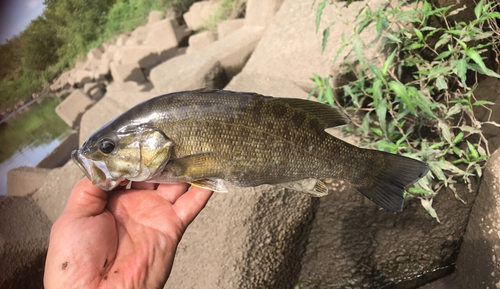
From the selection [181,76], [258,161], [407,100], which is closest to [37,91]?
[181,76]

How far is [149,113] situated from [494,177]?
282 centimetres

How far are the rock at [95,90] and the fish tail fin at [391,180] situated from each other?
10.2m

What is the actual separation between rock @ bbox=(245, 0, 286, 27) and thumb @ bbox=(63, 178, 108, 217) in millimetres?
4553

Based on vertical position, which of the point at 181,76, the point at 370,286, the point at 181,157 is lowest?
the point at 370,286

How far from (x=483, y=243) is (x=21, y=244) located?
198 inches

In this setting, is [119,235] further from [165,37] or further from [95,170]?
[165,37]

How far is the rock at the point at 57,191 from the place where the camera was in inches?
167

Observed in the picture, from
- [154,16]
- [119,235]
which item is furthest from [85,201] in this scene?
[154,16]

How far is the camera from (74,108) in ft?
27.5

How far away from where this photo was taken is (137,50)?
28.4 feet

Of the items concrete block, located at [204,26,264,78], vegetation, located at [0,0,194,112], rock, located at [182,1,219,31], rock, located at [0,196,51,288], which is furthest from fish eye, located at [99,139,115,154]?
rock, located at [182,1,219,31]

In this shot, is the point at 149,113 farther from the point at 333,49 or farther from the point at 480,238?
the point at 480,238

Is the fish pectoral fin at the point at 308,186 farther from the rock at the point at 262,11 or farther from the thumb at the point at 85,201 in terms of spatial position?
the rock at the point at 262,11

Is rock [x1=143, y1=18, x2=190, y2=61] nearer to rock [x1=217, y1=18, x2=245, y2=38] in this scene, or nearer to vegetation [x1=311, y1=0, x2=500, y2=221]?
rock [x1=217, y1=18, x2=245, y2=38]
